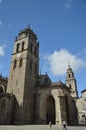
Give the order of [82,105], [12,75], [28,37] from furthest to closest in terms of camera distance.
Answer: [82,105] → [28,37] → [12,75]

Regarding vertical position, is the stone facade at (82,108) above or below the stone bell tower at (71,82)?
below

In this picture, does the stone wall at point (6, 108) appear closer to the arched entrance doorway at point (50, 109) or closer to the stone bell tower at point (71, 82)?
the arched entrance doorway at point (50, 109)

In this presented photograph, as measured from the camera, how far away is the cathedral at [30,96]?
3319cm

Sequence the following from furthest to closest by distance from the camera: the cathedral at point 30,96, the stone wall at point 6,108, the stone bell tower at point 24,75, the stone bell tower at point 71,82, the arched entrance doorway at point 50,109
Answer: the stone bell tower at point 71,82, the arched entrance doorway at point 50,109, the stone bell tower at point 24,75, the cathedral at point 30,96, the stone wall at point 6,108

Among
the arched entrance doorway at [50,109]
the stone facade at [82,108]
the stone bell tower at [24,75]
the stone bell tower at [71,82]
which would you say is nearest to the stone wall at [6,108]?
the stone bell tower at [24,75]

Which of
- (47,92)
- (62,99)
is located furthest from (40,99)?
(62,99)

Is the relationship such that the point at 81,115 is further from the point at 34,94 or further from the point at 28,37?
the point at 28,37

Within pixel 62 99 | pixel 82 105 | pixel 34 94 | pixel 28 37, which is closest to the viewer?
pixel 62 99

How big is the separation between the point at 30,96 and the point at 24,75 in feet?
18.2

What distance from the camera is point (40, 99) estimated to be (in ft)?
117

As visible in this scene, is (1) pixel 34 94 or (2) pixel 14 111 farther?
(1) pixel 34 94

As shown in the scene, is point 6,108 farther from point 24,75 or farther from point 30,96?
point 24,75

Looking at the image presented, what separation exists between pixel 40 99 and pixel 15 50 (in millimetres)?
17366

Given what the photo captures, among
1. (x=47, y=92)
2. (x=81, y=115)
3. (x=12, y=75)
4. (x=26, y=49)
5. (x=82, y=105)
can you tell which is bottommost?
(x=81, y=115)
